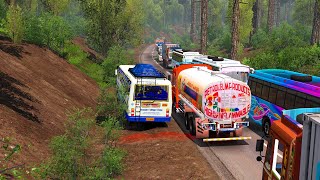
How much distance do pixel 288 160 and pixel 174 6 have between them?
166299 mm

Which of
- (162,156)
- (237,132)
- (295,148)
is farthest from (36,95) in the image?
(295,148)

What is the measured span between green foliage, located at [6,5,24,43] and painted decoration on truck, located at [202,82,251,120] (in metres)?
15.9

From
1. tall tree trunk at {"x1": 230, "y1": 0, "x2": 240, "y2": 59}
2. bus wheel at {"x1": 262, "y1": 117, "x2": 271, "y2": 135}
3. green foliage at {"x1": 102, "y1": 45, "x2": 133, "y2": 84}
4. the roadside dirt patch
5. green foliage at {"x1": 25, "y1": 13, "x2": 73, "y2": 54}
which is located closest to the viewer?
the roadside dirt patch

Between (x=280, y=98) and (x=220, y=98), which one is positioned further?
(x=280, y=98)

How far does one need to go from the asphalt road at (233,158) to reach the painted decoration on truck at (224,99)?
1.47 m

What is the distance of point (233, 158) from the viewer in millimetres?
14461

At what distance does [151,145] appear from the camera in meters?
15.6

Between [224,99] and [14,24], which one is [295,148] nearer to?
[224,99]

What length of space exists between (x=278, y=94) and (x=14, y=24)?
18378 millimetres

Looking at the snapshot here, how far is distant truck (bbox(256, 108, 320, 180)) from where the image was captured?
231 inches

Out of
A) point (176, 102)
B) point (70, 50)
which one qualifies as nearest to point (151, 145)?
point (176, 102)

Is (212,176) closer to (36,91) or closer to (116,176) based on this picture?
(116,176)

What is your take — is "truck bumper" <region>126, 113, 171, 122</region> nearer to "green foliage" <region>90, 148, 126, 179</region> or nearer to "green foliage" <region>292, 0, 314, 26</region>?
"green foliage" <region>90, 148, 126, 179</region>

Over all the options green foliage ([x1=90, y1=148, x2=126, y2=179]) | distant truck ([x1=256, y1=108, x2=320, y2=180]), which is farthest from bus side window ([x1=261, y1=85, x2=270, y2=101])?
distant truck ([x1=256, y1=108, x2=320, y2=180])
